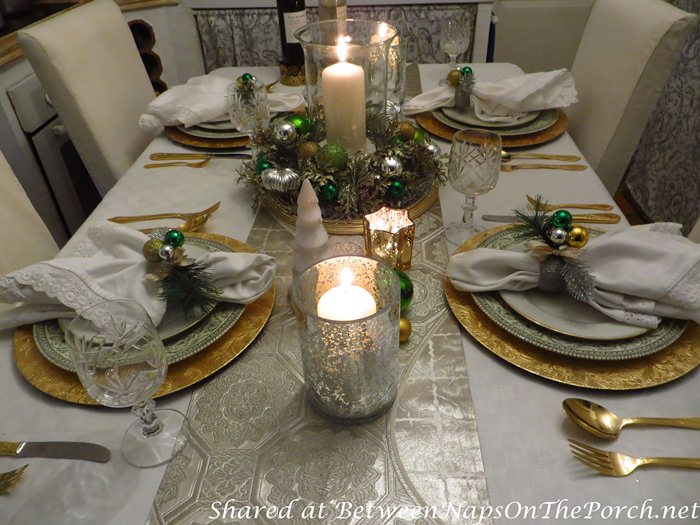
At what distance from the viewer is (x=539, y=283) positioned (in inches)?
26.6

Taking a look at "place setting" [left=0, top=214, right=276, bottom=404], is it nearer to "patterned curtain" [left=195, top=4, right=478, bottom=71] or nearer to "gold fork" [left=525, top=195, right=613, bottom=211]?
"gold fork" [left=525, top=195, right=613, bottom=211]

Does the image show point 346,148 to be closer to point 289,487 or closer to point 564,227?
point 564,227

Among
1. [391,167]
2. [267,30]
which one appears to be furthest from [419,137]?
[267,30]

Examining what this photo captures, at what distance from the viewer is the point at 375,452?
1.74 ft

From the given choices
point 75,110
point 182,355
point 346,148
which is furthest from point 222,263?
point 75,110

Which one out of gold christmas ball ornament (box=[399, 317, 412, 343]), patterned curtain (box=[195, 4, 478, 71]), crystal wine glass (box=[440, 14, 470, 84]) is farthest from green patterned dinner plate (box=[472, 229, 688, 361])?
patterned curtain (box=[195, 4, 478, 71])

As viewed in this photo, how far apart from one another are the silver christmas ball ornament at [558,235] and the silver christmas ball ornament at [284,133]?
0.52 meters

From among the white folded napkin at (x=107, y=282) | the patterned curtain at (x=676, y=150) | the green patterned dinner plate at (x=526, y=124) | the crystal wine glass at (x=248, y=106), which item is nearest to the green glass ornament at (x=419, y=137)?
the green patterned dinner plate at (x=526, y=124)

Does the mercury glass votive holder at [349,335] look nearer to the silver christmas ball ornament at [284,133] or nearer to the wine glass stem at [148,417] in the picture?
the wine glass stem at [148,417]

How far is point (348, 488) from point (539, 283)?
1.19 ft

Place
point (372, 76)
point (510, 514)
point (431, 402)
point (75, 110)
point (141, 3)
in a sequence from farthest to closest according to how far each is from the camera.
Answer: point (141, 3) < point (75, 110) < point (372, 76) < point (431, 402) < point (510, 514)

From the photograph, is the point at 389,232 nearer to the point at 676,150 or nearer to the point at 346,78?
the point at 346,78

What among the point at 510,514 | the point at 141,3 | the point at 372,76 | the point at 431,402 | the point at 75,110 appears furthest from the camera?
the point at 141,3

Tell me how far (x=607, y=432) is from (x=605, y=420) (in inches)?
0.5
